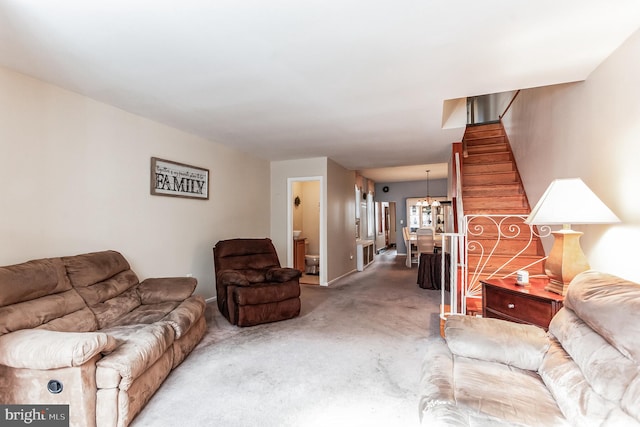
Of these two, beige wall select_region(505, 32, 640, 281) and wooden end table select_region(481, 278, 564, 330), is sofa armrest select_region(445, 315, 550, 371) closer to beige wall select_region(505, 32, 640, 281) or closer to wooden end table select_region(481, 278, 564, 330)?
wooden end table select_region(481, 278, 564, 330)

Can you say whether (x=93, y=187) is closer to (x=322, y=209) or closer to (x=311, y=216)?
(x=322, y=209)

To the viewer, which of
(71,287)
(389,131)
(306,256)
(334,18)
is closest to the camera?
(334,18)

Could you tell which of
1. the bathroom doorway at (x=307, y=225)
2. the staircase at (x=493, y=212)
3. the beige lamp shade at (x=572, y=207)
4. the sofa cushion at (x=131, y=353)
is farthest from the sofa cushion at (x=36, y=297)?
the bathroom doorway at (x=307, y=225)

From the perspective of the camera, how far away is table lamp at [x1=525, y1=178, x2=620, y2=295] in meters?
1.90

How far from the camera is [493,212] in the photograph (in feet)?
14.1

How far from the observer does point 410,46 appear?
2.07 m

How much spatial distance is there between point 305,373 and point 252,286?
1376 millimetres

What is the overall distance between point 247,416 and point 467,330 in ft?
4.54

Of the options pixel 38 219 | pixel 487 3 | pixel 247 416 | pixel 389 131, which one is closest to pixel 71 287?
pixel 38 219

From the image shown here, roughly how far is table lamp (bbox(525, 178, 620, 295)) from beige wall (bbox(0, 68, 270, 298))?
12.1 feet

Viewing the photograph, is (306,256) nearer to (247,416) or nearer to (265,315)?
(265,315)

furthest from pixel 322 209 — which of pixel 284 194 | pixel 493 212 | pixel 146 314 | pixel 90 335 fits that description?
pixel 90 335

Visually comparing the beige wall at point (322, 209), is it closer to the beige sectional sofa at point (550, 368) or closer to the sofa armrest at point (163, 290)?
the sofa armrest at point (163, 290)

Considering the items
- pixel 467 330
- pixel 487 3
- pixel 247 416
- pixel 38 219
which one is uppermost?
pixel 487 3
